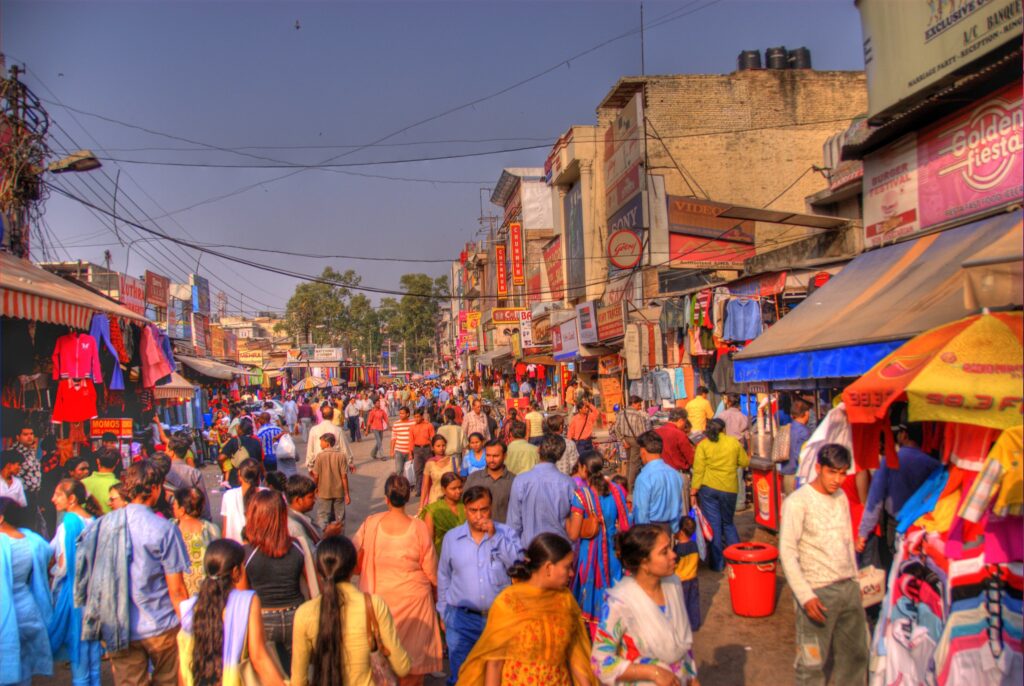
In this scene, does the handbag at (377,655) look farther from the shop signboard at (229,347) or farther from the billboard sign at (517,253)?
the shop signboard at (229,347)

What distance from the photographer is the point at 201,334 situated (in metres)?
37.2

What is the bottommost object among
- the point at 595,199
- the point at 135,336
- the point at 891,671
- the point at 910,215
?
the point at 891,671

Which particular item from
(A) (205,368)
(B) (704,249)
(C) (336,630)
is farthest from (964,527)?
(A) (205,368)

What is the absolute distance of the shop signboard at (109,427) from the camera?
1119 centimetres

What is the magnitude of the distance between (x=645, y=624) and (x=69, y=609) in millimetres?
4157

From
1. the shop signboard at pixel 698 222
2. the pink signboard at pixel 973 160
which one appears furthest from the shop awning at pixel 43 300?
the shop signboard at pixel 698 222

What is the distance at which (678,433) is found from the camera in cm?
896

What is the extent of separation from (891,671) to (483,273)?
186 feet

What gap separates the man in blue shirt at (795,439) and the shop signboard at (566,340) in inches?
535

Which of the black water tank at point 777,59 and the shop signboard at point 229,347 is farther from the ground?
the black water tank at point 777,59

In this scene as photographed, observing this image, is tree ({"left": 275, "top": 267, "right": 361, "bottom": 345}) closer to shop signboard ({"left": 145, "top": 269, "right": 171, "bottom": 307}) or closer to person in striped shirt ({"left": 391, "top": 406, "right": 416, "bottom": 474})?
shop signboard ({"left": 145, "top": 269, "right": 171, "bottom": 307})

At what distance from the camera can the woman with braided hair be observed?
3.40 m

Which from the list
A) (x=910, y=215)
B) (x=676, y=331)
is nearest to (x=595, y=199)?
(x=676, y=331)

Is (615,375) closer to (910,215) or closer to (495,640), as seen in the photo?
(910,215)
